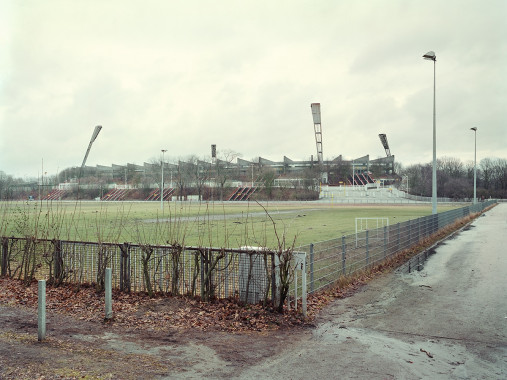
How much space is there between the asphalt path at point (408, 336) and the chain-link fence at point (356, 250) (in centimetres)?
79

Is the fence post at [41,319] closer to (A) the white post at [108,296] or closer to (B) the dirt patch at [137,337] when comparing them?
(B) the dirt patch at [137,337]

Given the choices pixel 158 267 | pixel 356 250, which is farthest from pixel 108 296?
pixel 356 250

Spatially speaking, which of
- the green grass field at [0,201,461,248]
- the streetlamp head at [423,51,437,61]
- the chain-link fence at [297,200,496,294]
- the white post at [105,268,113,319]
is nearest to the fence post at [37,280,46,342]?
the white post at [105,268,113,319]

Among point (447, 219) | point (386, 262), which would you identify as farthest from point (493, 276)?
point (447, 219)

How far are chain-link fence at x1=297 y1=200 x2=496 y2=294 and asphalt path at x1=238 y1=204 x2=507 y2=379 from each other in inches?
31.0

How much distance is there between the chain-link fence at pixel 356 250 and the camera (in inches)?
396

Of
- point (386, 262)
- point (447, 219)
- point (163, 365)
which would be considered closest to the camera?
point (163, 365)

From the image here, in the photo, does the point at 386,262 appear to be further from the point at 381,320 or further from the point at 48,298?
the point at 48,298

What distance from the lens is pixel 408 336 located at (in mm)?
6742

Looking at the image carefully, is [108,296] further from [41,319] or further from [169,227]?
[169,227]

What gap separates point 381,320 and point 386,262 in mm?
6433

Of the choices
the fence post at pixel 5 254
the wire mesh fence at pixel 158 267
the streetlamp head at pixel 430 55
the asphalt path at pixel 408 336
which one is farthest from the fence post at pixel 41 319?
the streetlamp head at pixel 430 55

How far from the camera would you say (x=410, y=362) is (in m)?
5.62

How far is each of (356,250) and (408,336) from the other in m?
5.49
